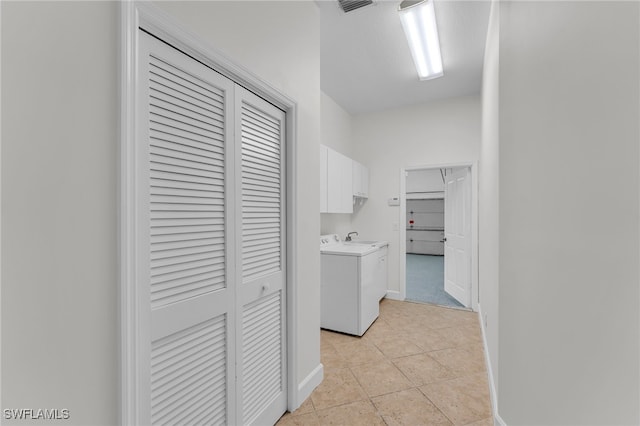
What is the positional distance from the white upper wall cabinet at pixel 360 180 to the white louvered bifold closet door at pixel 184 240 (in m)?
2.74

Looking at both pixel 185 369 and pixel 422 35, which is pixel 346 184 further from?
pixel 185 369

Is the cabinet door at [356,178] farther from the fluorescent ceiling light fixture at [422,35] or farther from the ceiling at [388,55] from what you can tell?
the fluorescent ceiling light fixture at [422,35]

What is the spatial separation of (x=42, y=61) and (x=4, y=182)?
34cm

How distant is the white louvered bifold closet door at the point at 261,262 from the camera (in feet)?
4.91

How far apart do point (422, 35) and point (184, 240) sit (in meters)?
2.66

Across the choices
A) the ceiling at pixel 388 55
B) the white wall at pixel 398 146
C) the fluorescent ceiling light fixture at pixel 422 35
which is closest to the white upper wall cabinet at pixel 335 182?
the white wall at pixel 398 146

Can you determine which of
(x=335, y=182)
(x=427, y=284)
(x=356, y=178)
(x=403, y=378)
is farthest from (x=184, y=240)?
(x=427, y=284)

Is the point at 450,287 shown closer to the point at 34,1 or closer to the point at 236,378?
the point at 236,378

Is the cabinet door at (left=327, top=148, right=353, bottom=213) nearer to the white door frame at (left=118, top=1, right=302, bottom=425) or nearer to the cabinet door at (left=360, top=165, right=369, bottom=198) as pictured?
the cabinet door at (left=360, top=165, right=369, bottom=198)

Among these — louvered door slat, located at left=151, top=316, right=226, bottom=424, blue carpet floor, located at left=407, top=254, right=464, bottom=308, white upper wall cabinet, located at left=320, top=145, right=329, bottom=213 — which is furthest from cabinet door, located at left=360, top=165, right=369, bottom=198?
louvered door slat, located at left=151, top=316, right=226, bottom=424

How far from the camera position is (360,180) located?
4184mm

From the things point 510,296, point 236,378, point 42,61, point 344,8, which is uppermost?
point 344,8

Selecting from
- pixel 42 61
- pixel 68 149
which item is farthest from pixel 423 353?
pixel 42 61

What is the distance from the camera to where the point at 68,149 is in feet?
2.58
